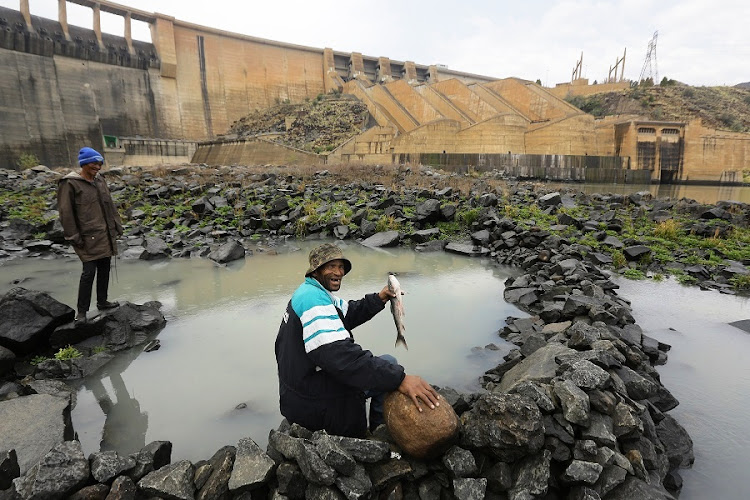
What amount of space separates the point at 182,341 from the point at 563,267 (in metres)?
5.24

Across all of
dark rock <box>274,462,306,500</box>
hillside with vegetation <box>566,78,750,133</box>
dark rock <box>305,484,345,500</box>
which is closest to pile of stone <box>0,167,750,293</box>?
dark rock <box>274,462,306,500</box>

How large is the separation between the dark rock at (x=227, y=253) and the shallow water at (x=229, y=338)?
0.67 feet

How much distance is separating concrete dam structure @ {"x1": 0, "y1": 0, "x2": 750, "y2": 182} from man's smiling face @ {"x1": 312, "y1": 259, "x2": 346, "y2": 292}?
2297cm

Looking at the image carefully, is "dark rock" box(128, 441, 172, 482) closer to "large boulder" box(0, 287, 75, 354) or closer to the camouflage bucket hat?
the camouflage bucket hat

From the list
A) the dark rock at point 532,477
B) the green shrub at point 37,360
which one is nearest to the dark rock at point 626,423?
the dark rock at point 532,477

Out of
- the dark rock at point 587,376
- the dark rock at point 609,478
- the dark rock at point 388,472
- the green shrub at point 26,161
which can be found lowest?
the dark rock at point 609,478

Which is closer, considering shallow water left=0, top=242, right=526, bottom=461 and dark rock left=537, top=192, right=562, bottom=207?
shallow water left=0, top=242, right=526, bottom=461

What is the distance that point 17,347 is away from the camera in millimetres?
3510

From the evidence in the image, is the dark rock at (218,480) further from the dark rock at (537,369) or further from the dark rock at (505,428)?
the dark rock at (537,369)

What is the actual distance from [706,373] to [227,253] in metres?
6.96

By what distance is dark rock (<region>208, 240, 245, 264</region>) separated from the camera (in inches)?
289

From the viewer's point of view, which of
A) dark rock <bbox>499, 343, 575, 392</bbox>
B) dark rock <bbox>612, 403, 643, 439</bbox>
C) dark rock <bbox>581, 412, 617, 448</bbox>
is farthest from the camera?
dark rock <bbox>499, 343, 575, 392</bbox>

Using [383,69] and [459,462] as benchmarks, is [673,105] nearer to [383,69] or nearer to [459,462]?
[383,69]

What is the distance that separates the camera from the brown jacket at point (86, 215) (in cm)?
392
